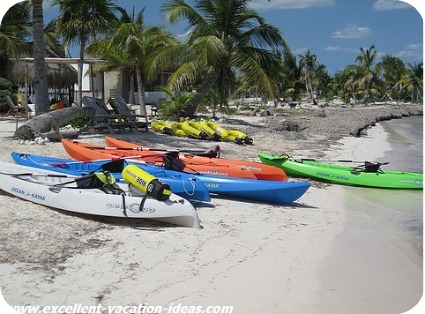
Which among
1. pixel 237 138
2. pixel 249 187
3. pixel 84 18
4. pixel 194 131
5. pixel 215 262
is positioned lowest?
pixel 215 262

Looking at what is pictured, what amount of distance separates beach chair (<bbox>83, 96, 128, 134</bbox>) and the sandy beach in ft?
22.3

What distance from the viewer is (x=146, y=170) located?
6996 mm

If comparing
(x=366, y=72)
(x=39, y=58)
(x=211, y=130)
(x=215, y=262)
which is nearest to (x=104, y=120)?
(x=39, y=58)

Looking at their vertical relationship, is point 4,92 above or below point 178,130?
above

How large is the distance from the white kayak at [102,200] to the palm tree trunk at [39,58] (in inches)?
251

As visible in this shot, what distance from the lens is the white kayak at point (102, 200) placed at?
5.29 meters

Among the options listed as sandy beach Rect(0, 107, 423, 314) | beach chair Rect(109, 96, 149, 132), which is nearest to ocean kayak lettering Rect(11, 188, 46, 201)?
sandy beach Rect(0, 107, 423, 314)

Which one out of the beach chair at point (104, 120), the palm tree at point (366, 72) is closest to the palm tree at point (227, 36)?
the beach chair at point (104, 120)

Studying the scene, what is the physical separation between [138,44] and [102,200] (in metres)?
11.9

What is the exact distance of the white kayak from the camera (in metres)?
5.29

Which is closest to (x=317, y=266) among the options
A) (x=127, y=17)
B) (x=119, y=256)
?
(x=119, y=256)

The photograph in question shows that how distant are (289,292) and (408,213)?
4.15 metres

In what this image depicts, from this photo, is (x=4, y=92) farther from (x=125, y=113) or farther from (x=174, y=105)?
(x=125, y=113)

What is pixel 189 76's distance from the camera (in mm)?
17938
